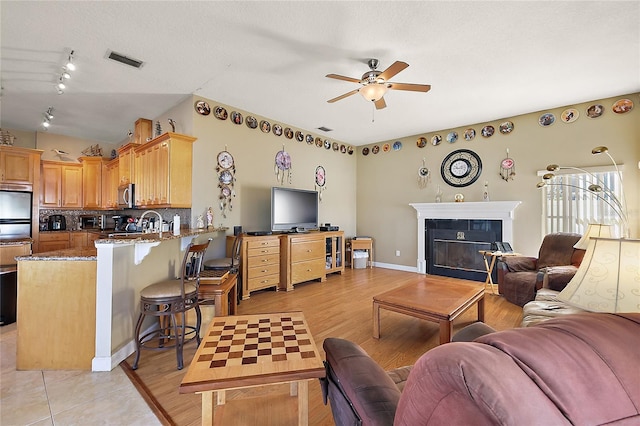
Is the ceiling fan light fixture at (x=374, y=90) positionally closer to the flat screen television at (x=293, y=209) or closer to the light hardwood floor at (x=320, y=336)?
the flat screen television at (x=293, y=209)

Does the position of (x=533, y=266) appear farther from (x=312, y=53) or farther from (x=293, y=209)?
(x=312, y=53)

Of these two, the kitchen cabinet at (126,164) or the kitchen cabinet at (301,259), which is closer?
the kitchen cabinet at (301,259)

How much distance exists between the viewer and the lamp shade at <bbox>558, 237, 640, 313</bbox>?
3.31 ft

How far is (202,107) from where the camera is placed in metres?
3.91

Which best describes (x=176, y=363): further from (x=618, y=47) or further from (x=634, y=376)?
(x=618, y=47)

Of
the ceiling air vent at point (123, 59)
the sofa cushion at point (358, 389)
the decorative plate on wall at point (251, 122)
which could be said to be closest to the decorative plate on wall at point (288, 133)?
the decorative plate on wall at point (251, 122)

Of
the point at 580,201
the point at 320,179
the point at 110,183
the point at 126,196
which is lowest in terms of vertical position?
the point at 580,201

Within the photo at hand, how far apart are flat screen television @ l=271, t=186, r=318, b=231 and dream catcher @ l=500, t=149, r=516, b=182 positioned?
3292 mm

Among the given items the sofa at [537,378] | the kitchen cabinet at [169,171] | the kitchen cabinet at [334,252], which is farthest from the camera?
the kitchen cabinet at [334,252]

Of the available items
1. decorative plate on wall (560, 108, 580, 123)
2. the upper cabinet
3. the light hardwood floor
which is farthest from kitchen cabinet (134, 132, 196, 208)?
decorative plate on wall (560, 108, 580, 123)

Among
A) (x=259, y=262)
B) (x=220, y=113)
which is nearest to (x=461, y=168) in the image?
(x=259, y=262)

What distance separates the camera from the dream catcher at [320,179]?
5.77m

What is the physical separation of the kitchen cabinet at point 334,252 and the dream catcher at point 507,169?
306 centimetres

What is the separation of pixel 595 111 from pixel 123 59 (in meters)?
6.19
